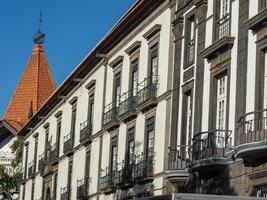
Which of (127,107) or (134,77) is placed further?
(134,77)

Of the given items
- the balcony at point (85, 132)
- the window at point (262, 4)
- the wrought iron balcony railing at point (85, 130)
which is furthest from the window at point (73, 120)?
the window at point (262, 4)

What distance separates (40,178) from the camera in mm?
52031

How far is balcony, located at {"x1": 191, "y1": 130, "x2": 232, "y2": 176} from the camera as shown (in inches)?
919

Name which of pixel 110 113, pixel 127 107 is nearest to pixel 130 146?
pixel 127 107

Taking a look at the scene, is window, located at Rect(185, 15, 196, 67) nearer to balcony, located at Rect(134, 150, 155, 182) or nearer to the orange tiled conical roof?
balcony, located at Rect(134, 150, 155, 182)

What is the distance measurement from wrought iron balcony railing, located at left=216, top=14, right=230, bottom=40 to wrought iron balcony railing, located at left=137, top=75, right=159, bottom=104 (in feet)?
19.7

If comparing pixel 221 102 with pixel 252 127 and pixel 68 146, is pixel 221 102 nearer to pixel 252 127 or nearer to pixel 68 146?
pixel 252 127

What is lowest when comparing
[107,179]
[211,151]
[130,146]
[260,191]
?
[260,191]

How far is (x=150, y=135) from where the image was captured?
3145 cm

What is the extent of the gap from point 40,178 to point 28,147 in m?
5.90

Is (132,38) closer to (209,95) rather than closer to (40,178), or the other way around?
(209,95)

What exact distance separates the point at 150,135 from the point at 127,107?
2.69 meters

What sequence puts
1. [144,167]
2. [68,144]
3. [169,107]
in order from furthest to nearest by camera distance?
[68,144]
[144,167]
[169,107]

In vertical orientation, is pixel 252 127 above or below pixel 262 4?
below
